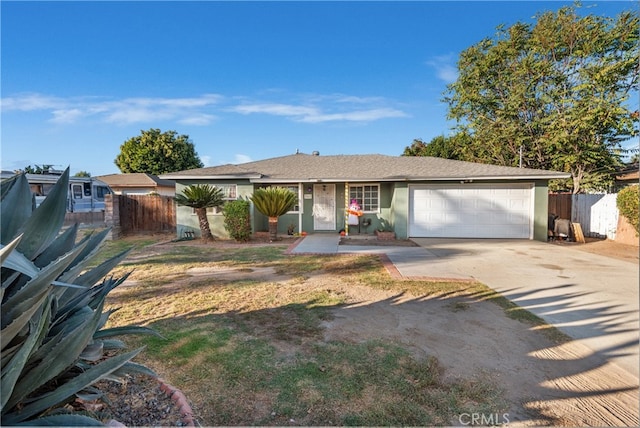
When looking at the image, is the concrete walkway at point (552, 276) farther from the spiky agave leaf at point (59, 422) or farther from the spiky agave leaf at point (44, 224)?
the spiky agave leaf at point (44, 224)

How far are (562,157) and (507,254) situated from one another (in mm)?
11703

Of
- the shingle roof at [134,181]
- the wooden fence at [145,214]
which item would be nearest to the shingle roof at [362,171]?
the wooden fence at [145,214]

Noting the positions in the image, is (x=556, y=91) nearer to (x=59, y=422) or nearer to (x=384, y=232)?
(x=384, y=232)

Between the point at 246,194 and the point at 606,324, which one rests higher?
the point at 246,194

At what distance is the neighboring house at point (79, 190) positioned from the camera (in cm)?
1804

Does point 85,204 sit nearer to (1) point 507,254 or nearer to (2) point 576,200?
(1) point 507,254

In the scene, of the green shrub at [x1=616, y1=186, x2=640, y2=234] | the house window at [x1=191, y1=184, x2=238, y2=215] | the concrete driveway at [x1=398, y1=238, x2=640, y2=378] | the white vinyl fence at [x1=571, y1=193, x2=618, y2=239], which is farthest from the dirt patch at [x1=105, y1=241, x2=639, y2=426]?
the white vinyl fence at [x1=571, y1=193, x2=618, y2=239]

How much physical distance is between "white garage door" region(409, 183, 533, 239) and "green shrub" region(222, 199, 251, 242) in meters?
6.43

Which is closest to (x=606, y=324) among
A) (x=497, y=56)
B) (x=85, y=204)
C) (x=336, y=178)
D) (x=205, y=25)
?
(x=205, y=25)

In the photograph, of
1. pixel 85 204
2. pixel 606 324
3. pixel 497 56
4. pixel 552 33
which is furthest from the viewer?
pixel 85 204

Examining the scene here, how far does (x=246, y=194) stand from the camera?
1285 centimetres

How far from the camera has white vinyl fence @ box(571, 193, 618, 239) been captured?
11352mm

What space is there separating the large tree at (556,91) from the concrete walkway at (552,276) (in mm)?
9290

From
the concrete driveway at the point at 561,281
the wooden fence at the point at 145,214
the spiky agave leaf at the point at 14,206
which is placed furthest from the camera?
the wooden fence at the point at 145,214
